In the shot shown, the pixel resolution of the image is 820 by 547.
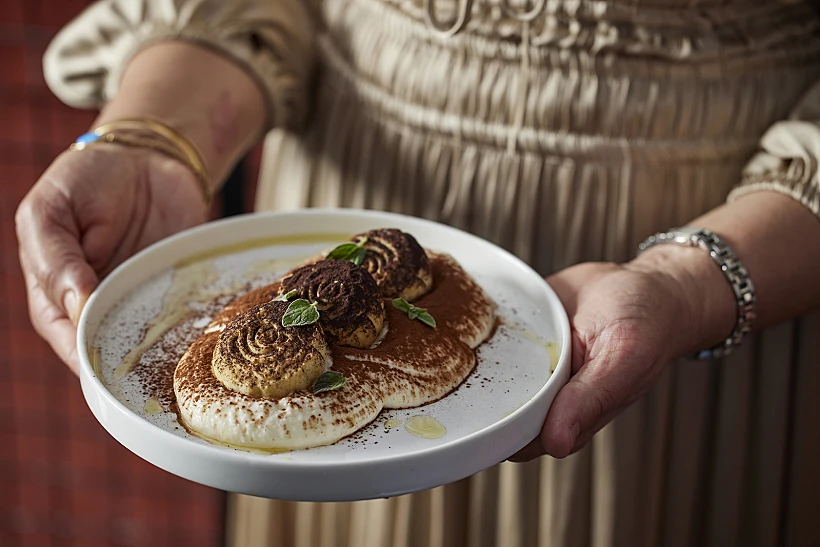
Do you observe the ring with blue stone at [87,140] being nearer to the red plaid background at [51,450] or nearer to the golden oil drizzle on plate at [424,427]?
the golden oil drizzle on plate at [424,427]

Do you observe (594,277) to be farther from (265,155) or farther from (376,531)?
(265,155)

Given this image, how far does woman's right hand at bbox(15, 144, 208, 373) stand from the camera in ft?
2.78

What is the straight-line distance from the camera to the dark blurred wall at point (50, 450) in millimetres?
1910

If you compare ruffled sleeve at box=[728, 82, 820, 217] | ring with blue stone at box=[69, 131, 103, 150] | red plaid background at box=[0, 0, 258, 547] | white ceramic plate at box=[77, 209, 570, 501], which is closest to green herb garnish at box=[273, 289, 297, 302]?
white ceramic plate at box=[77, 209, 570, 501]

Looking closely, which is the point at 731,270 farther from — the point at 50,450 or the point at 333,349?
the point at 50,450

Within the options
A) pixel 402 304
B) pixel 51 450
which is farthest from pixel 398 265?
pixel 51 450

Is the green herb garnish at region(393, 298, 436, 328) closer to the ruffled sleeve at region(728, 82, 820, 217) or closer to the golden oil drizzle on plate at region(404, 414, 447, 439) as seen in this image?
the golden oil drizzle on plate at region(404, 414, 447, 439)

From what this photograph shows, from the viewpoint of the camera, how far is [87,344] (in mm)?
748

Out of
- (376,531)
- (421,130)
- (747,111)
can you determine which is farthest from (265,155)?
(747,111)

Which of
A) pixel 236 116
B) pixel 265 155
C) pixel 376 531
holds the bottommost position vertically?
pixel 376 531

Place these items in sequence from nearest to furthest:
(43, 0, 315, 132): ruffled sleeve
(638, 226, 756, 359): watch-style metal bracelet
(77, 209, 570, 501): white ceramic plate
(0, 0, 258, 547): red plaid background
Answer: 1. (77, 209, 570, 501): white ceramic plate
2. (638, 226, 756, 359): watch-style metal bracelet
3. (43, 0, 315, 132): ruffled sleeve
4. (0, 0, 258, 547): red plaid background

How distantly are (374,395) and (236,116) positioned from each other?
1.74 ft

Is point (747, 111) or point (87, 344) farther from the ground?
point (747, 111)

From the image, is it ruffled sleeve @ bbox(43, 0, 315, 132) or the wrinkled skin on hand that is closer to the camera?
the wrinkled skin on hand
